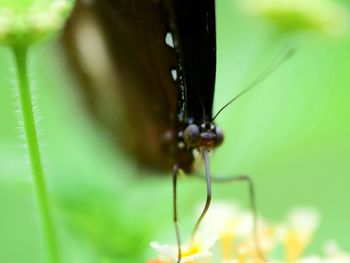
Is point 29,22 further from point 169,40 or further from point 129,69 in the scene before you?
point 129,69

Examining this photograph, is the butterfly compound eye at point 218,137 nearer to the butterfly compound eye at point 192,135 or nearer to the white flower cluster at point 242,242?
the butterfly compound eye at point 192,135

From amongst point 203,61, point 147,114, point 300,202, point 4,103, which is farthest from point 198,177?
point 300,202

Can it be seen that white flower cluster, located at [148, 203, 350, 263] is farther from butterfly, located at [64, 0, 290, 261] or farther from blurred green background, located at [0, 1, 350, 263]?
blurred green background, located at [0, 1, 350, 263]

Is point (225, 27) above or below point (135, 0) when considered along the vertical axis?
below

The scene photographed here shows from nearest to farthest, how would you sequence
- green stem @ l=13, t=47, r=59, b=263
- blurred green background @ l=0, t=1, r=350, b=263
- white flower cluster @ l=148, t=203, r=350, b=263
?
1. green stem @ l=13, t=47, r=59, b=263
2. white flower cluster @ l=148, t=203, r=350, b=263
3. blurred green background @ l=0, t=1, r=350, b=263

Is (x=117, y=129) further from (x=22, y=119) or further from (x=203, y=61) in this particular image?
(x=22, y=119)

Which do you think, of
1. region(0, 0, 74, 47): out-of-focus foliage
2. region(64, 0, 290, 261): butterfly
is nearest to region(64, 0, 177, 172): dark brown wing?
region(64, 0, 290, 261): butterfly
